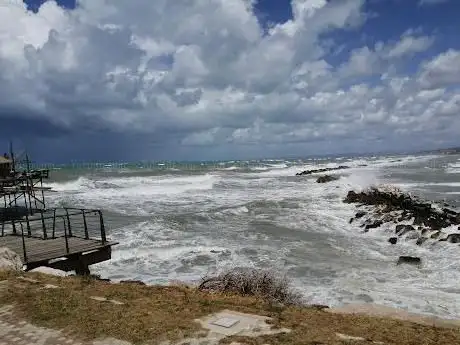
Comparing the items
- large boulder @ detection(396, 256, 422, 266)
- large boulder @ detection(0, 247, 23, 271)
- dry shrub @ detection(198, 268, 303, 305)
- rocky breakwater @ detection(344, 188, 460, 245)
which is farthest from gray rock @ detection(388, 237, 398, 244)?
large boulder @ detection(0, 247, 23, 271)

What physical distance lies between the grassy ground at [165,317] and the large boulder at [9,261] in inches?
85.6

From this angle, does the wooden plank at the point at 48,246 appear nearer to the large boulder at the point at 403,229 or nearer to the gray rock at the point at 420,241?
the gray rock at the point at 420,241

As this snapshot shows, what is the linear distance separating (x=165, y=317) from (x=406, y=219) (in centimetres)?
1946

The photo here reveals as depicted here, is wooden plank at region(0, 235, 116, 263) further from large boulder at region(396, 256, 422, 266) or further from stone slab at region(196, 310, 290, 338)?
large boulder at region(396, 256, 422, 266)

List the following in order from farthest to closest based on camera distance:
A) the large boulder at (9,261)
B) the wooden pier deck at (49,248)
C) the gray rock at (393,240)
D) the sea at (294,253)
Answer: the gray rock at (393,240)
the wooden pier deck at (49,248)
the sea at (294,253)
the large boulder at (9,261)

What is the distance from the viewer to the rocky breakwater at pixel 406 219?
20703 mm

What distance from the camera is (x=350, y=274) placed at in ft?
49.3

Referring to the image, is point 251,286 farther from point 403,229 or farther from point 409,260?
point 403,229

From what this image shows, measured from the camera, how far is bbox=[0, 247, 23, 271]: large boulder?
11.6 metres

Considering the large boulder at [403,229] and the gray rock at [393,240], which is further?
the large boulder at [403,229]

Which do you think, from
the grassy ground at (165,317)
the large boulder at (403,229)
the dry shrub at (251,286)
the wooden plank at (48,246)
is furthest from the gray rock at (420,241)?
the grassy ground at (165,317)

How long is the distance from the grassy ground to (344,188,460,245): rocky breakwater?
44.5 feet

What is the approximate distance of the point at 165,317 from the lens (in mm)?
7488

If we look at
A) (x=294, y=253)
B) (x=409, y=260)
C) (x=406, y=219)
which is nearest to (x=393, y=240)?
(x=409, y=260)
